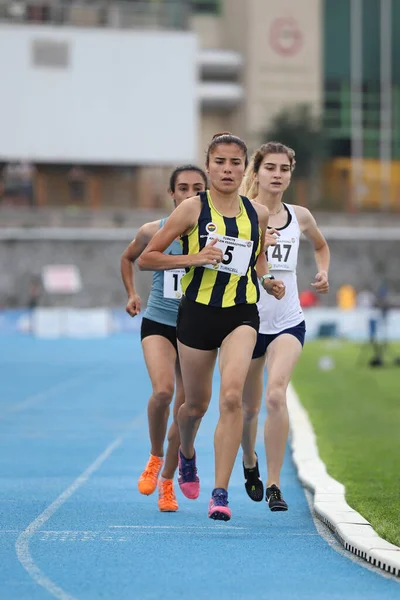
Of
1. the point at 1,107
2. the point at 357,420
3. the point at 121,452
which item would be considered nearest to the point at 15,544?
the point at 121,452

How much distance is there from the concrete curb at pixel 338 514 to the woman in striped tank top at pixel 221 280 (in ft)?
2.42

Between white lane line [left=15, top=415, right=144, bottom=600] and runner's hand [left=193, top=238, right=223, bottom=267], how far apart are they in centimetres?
184

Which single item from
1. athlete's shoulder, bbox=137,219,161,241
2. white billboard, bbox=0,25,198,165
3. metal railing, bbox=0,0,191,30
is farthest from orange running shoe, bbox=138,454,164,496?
metal railing, bbox=0,0,191,30

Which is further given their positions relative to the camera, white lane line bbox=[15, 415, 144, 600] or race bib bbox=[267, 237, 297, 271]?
race bib bbox=[267, 237, 297, 271]

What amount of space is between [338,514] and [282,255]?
1.74 m

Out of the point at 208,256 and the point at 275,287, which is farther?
the point at 275,287

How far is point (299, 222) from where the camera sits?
993cm

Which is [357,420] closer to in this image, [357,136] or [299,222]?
[299,222]

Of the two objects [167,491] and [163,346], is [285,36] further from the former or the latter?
[167,491]

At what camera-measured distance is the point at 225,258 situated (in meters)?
8.55

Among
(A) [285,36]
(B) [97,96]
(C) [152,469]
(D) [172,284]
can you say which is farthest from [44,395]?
(A) [285,36]

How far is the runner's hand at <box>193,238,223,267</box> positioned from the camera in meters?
8.39

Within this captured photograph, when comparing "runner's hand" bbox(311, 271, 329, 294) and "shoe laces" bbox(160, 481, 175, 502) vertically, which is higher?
"runner's hand" bbox(311, 271, 329, 294)

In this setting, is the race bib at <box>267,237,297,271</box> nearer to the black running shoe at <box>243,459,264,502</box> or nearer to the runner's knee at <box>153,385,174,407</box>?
the runner's knee at <box>153,385,174,407</box>
